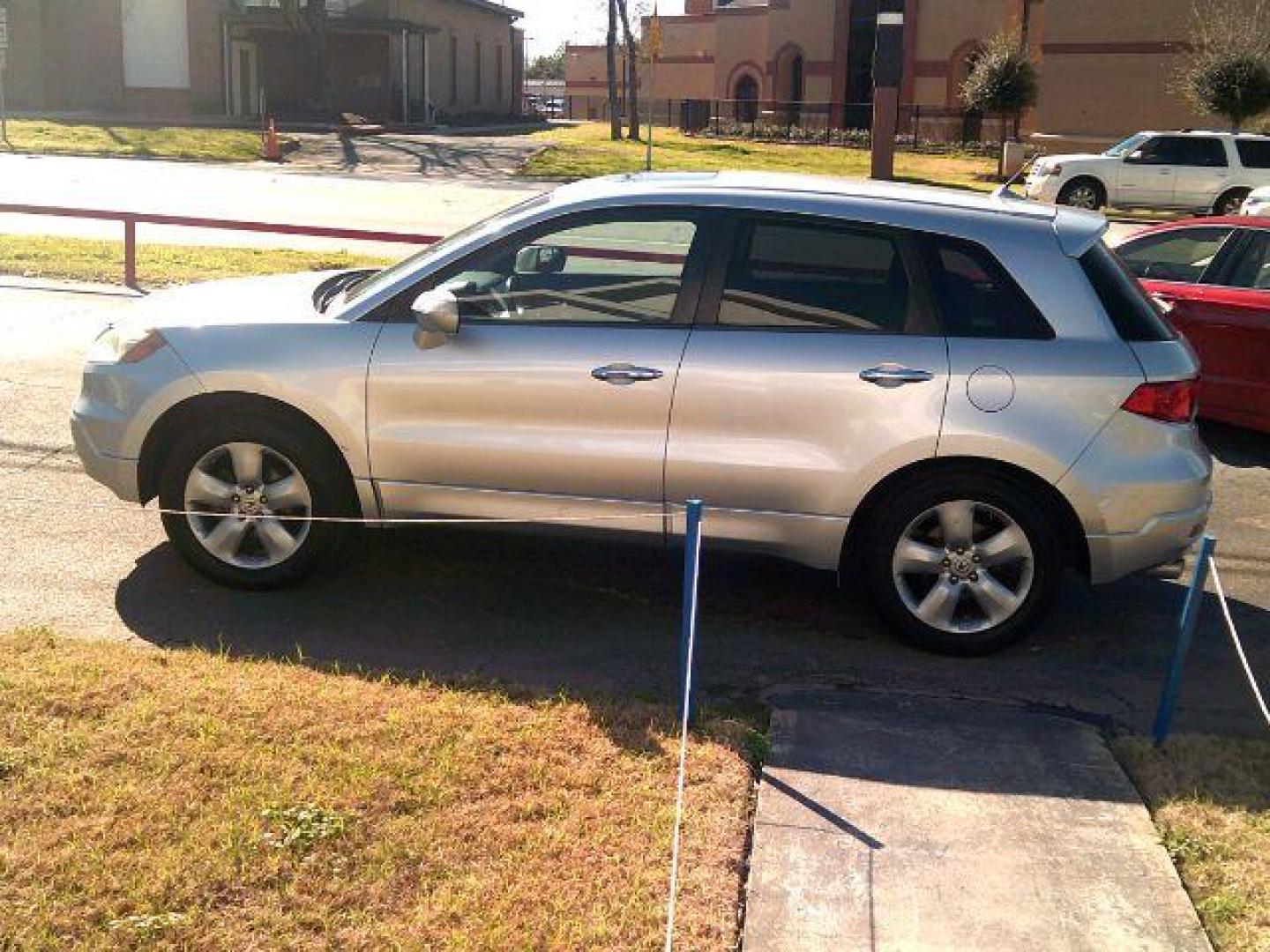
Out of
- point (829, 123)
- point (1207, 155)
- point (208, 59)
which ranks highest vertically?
point (208, 59)

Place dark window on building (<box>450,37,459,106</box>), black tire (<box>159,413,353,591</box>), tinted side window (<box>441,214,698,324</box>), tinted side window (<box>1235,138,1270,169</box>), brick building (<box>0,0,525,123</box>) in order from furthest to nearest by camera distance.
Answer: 1. dark window on building (<box>450,37,459,106</box>)
2. brick building (<box>0,0,525,123</box>)
3. tinted side window (<box>1235,138,1270,169</box>)
4. black tire (<box>159,413,353,591</box>)
5. tinted side window (<box>441,214,698,324</box>)

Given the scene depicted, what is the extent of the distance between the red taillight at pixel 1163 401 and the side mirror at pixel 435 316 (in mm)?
2545

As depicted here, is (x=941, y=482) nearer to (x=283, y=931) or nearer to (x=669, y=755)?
(x=669, y=755)

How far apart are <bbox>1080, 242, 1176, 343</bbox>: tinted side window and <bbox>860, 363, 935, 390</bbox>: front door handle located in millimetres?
764

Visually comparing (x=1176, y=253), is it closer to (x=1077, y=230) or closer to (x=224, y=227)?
(x=1077, y=230)

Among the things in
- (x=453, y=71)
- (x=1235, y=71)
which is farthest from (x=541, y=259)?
(x=453, y=71)

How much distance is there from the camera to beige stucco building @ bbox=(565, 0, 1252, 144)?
40.6m

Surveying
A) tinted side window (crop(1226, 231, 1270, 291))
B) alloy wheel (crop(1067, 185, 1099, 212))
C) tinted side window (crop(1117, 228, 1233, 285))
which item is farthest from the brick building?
tinted side window (crop(1226, 231, 1270, 291))

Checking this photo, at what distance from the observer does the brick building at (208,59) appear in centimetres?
4856

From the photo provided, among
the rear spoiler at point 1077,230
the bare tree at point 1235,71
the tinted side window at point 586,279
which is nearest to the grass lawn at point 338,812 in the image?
the tinted side window at point 586,279

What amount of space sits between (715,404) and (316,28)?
157ft

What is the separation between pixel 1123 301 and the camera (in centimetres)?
530

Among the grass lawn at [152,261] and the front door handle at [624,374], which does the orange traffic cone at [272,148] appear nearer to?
the grass lawn at [152,261]

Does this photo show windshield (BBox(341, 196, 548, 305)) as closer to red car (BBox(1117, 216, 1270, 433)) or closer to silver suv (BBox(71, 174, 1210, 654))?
silver suv (BBox(71, 174, 1210, 654))
